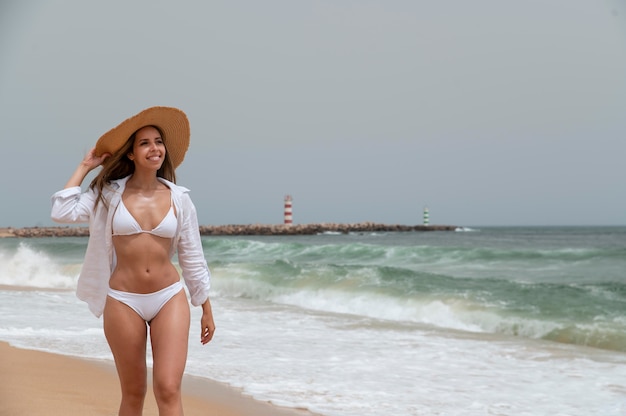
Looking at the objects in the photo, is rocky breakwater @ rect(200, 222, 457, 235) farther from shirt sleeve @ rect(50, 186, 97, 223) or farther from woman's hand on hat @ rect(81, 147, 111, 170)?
shirt sleeve @ rect(50, 186, 97, 223)

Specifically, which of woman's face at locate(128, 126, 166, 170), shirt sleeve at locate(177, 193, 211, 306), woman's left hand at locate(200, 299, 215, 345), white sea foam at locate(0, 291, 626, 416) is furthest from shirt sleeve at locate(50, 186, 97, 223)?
white sea foam at locate(0, 291, 626, 416)

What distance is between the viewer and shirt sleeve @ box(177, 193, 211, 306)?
2.56 metres

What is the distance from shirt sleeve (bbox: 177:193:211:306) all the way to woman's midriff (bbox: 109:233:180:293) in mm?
91

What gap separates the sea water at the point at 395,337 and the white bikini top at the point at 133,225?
6.09ft

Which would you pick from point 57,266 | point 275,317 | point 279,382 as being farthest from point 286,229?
point 279,382

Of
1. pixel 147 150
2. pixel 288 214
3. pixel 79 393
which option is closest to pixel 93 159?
pixel 147 150

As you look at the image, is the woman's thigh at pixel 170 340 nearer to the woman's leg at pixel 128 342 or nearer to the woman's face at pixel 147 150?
the woman's leg at pixel 128 342

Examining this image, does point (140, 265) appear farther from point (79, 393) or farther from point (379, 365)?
point (379, 365)

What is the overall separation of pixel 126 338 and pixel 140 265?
0.85 feet

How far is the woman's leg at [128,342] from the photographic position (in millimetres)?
2459

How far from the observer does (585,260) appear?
16297mm

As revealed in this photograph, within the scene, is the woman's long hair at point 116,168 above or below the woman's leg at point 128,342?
above

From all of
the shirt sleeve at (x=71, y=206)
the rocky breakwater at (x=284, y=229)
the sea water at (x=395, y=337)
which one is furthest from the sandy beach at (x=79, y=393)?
the rocky breakwater at (x=284, y=229)

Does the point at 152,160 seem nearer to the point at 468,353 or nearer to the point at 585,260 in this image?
the point at 468,353
